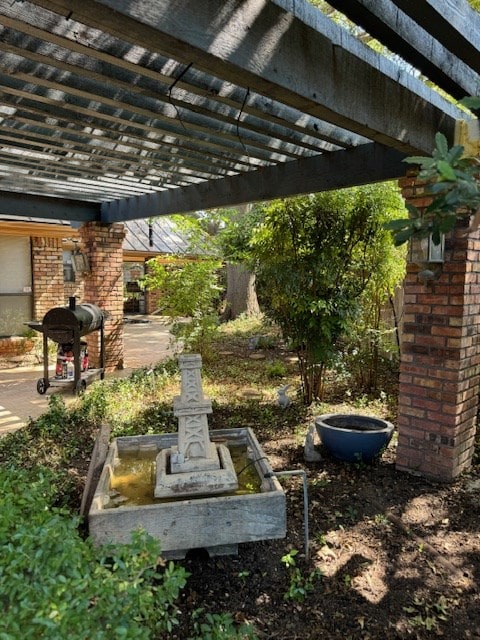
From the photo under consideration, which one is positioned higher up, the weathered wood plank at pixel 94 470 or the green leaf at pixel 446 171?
the green leaf at pixel 446 171

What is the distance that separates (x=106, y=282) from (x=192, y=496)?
5.34m

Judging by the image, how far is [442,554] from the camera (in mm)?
2811

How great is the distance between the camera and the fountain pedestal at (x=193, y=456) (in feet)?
9.58

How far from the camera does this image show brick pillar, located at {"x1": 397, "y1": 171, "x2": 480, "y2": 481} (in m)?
3.50

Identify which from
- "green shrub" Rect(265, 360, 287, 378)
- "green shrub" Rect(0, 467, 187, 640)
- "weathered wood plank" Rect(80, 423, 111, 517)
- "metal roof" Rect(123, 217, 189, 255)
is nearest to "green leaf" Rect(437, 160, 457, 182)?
"green shrub" Rect(0, 467, 187, 640)

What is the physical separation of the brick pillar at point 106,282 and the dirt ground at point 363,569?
497 centimetres

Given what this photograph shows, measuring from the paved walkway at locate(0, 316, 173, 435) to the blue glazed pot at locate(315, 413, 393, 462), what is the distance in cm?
351

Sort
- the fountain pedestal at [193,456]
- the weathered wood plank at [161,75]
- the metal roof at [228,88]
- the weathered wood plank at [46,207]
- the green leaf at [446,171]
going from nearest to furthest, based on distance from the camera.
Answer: the green leaf at [446,171], the metal roof at [228,88], the weathered wood plank at [161,75], the fountain pedestal at [193,456], the weathered wood plank at [46,207]

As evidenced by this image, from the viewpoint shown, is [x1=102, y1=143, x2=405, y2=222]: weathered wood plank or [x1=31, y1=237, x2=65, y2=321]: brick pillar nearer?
[x1=102, y1=143, x2=405, y2=222]: weathered wood plank

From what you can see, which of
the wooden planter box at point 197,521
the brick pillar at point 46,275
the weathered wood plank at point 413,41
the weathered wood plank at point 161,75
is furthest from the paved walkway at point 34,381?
the weathered wood plank at point 413,41

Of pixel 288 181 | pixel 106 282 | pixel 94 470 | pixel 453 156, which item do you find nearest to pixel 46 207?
pixel 106 282

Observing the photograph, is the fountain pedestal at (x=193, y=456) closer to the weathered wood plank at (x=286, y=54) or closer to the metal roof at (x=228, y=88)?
the metal roof at (x=228, y=88)

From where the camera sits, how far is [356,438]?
380 cm

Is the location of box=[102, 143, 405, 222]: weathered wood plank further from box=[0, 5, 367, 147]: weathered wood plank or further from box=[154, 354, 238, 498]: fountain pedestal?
box=[154, 354, 238, 498]: fountain pedestal
